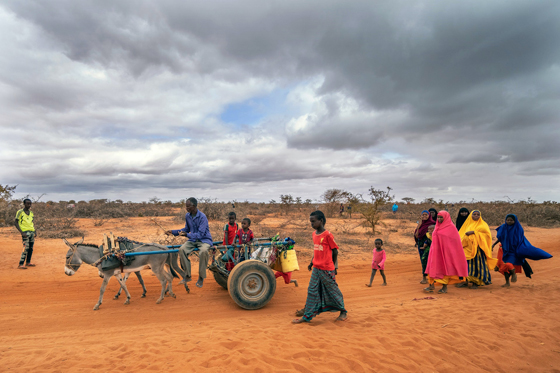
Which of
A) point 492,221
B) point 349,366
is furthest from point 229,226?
point 492,221

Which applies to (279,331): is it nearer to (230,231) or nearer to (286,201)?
(230,231)

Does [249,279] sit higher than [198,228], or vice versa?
[198,228]

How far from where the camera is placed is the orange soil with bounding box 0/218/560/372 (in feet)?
12.8

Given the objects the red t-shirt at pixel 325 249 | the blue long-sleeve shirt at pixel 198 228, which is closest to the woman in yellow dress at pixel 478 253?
the red t-shirt at pixel 325 249

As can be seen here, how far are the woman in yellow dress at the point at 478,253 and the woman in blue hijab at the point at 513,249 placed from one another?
0.33 meters

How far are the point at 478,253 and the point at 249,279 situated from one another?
6.52 m

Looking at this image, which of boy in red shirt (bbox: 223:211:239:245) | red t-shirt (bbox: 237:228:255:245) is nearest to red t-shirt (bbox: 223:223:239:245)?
boy in red shirt (bbox: 223:211:239:245)

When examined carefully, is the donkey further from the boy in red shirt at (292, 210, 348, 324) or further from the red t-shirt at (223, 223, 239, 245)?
the boy in red shirt at (292, 210, 348, 324)

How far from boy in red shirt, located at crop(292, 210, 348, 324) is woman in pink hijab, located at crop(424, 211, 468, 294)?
12.2 feet

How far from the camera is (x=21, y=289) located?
768cm

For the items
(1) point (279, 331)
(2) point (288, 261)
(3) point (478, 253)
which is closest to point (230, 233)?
(2) point (288, 261)

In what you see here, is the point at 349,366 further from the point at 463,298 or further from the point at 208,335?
the point at 463,298

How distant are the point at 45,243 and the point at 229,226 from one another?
1088 centimetres

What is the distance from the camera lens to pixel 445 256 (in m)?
7.59
